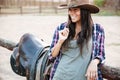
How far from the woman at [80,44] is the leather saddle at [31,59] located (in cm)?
38

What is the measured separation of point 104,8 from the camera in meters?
28.4

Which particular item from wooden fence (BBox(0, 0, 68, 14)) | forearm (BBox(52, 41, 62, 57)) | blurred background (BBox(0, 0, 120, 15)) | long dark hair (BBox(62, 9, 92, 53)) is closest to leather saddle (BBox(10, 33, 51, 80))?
forearm (BBox(52, 41, 62, 57))

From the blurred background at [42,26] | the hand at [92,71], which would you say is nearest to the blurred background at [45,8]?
the blurred background at [42,26]

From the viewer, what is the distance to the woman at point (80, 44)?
2744 millimetres

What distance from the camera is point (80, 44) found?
274 cm

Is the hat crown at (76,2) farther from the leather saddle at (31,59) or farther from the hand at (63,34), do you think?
the leather saddle at (31,59)

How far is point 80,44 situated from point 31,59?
A: 903mm

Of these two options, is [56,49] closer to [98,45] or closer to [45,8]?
[98,45]

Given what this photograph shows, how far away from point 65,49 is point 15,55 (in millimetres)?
1201

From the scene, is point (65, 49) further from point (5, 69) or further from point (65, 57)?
point (5, 69)

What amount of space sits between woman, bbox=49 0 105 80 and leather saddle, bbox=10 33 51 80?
0.38m

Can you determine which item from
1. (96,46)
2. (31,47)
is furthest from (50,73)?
(31,47)

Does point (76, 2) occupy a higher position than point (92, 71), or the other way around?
point (76, 2)

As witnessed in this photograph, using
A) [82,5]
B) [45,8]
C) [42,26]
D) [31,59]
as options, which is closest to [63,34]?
[82,5]
